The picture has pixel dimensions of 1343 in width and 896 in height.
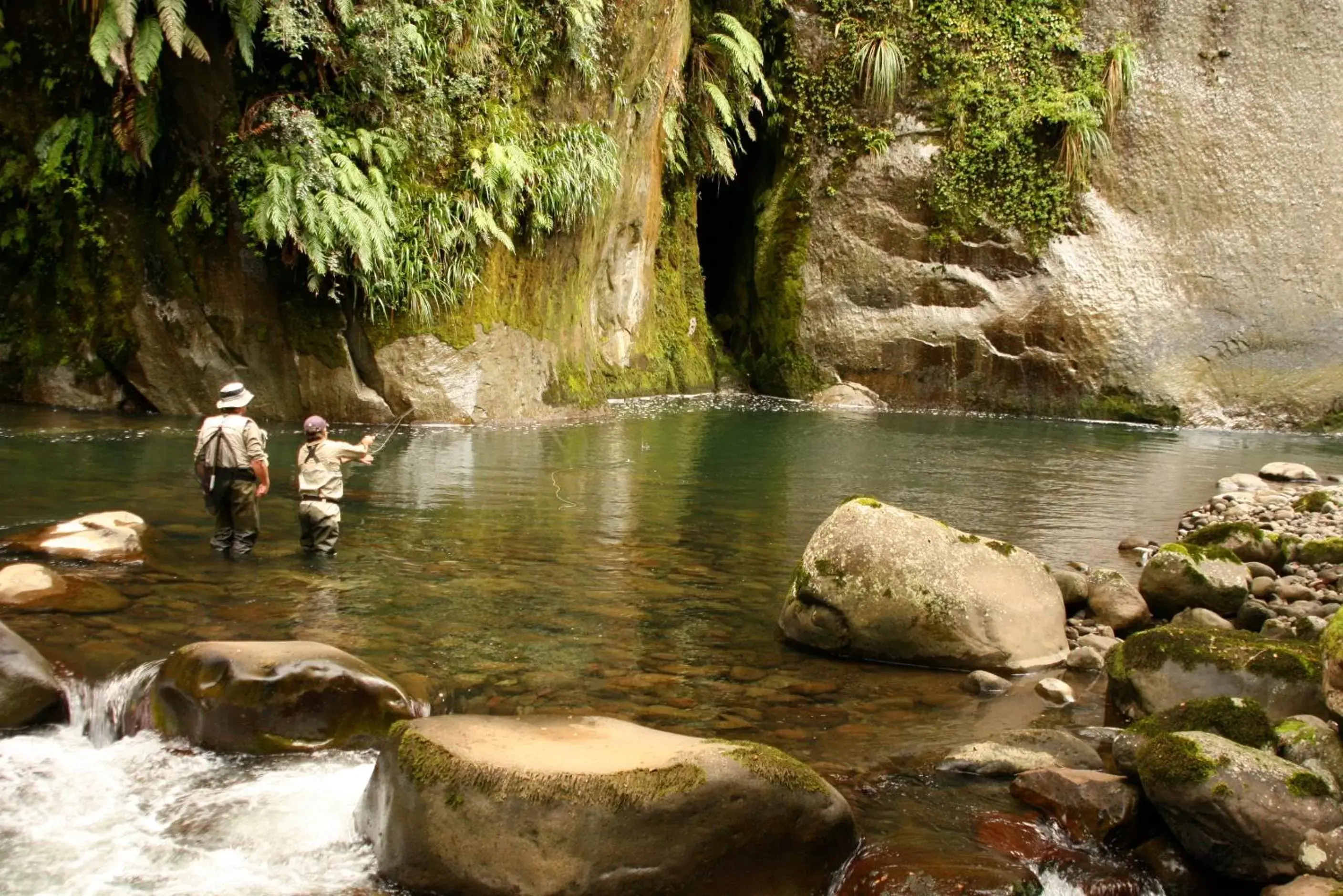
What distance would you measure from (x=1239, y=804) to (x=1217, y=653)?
4.79 ft

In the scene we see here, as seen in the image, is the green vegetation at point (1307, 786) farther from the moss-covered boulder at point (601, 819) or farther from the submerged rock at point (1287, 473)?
the submerged rock at point (1287, 473)

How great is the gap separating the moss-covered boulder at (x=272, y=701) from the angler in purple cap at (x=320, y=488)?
2674 mm

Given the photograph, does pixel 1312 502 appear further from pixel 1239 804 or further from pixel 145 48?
pixel 145 48

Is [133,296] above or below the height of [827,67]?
below

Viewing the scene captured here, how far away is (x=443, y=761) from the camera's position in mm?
4242

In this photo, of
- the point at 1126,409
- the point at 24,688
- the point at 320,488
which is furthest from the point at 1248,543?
the point at 1126,409

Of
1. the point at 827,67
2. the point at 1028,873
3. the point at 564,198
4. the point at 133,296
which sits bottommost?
the point at 1028,873

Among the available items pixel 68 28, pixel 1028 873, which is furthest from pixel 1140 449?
pixel 68 28

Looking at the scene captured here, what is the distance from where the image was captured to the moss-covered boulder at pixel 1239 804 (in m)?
4.16

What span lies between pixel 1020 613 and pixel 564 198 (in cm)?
1163

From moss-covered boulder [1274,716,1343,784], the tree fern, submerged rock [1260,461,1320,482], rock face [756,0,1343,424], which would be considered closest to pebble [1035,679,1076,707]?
moss-covered boulder [1274,716,1343,784]

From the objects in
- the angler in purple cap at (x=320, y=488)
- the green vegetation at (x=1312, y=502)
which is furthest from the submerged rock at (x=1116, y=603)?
the angler in purple cap at (x=320, y=488)

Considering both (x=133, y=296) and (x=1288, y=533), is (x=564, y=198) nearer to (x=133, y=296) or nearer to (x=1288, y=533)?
(x=133, y=296)

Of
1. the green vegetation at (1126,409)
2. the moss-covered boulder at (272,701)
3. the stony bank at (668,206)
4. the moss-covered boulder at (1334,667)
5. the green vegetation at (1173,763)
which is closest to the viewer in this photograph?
the green vegetation at (1173,763)
